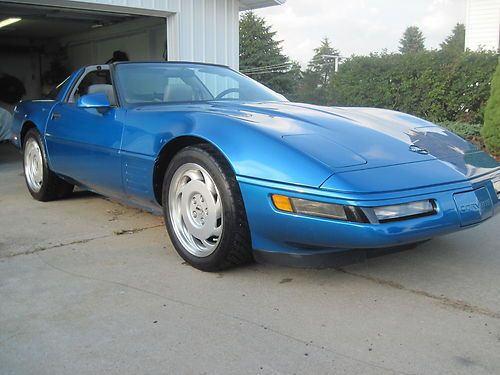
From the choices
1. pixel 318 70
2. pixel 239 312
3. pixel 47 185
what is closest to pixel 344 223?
pixel 239 312

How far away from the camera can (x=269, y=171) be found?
9.53ft

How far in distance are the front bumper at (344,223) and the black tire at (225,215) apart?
91 millimetres

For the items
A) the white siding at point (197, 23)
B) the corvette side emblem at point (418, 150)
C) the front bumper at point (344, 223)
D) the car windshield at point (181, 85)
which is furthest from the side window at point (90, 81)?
the white siding at point (197, 23)

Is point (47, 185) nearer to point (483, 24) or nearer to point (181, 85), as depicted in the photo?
point (181, 85)

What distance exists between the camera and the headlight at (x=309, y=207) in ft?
8.93

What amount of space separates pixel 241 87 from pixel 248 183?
2062 millimetres

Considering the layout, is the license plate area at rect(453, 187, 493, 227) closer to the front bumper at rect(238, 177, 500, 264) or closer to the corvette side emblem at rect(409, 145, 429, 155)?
the front bumper at rect(238, 177, 500, 264)

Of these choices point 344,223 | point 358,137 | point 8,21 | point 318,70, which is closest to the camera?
point 344,223

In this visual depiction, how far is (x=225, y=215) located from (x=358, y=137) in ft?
3.08

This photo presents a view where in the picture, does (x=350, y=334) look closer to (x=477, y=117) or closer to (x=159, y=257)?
(x=159, y=257)

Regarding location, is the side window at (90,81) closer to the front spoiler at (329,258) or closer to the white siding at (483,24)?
the front spoiler at (329,258)

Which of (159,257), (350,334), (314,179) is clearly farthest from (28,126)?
(350,334)

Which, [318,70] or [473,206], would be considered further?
[318,70]

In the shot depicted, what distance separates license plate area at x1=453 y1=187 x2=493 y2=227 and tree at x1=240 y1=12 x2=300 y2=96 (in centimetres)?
4564
